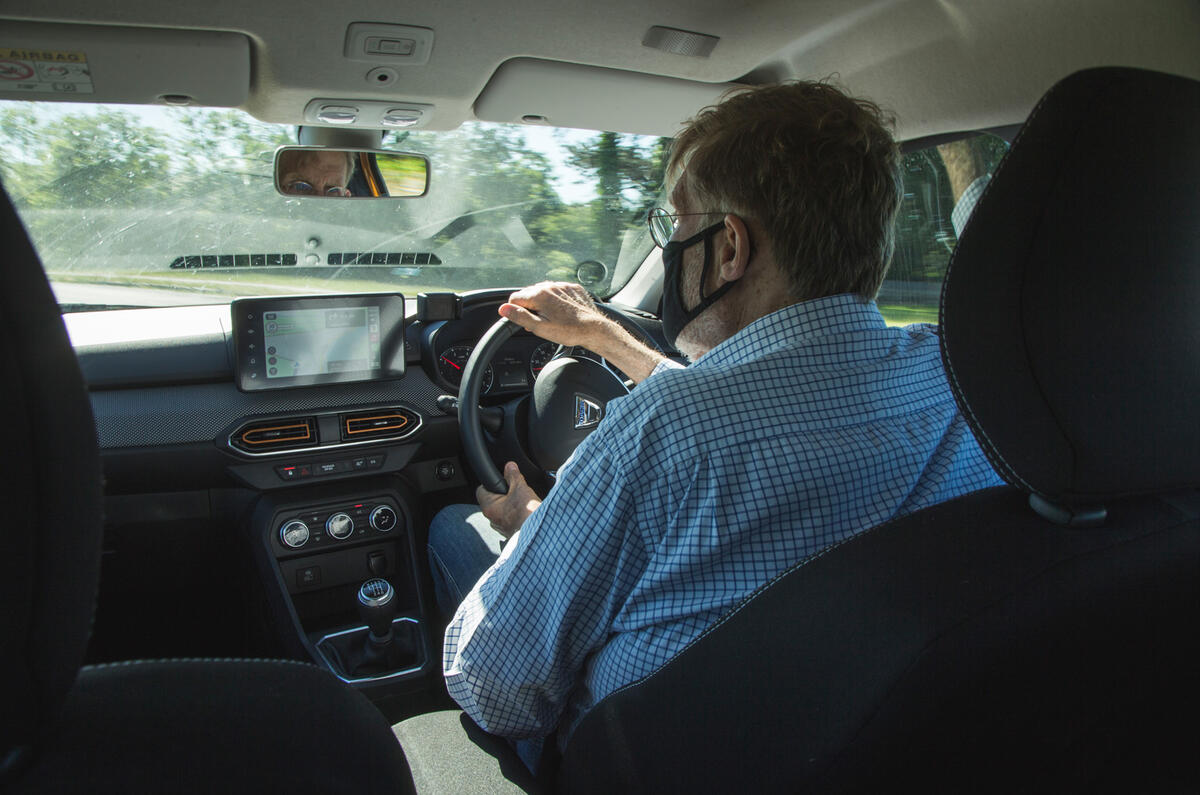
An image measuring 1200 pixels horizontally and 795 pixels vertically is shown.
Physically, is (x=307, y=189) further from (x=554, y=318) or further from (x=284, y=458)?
(x=554, y=318)

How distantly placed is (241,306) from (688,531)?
6.43ft

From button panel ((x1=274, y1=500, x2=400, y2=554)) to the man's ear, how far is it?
6.02ft

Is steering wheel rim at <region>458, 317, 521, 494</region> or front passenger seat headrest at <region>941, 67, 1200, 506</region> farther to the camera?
steering wheel rim at <region>458, 317, 521, 494</region>

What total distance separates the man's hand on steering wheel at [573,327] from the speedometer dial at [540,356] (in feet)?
2.37

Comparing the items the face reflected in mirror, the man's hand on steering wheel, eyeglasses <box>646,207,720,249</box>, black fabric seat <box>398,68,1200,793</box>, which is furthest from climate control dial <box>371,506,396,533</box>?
black fabric seat <box>398,68,1200,793</box>

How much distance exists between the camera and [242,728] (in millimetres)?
737

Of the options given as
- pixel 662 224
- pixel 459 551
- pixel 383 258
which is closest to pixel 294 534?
pixel 459 551

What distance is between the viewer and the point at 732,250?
1652mm

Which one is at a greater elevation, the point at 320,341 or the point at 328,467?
the point at 320,341

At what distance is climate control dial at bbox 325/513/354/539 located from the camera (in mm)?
2943

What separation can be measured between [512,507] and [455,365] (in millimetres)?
1023

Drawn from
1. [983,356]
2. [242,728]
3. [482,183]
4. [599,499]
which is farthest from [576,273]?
[242,728]

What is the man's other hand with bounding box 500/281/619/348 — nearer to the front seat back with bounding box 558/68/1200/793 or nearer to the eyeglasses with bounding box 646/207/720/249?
the eyeglasses with bounding box 646/207/720/249

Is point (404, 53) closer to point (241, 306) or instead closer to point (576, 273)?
point (241, 306)
